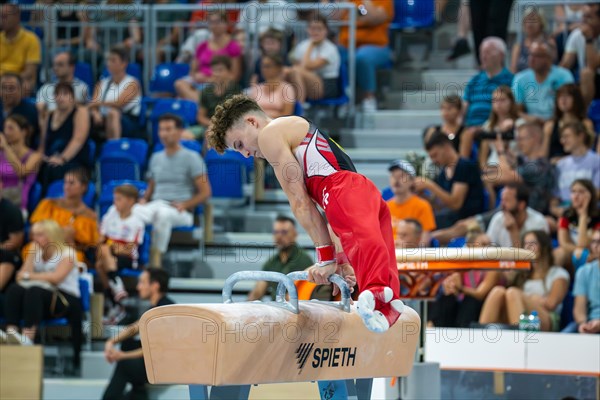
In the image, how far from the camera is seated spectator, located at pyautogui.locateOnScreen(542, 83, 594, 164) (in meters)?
8.47

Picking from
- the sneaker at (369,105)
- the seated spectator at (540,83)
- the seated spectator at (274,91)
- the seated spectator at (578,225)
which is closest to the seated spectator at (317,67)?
the seated spectator at (274,91)

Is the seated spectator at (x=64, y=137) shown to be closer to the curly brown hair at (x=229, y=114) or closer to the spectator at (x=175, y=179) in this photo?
the spectator at (x=175, y=179)

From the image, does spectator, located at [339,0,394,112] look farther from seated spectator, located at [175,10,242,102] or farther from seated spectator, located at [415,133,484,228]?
seated spectator, located at [415,133,484,228]

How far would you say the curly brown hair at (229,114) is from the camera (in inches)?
178

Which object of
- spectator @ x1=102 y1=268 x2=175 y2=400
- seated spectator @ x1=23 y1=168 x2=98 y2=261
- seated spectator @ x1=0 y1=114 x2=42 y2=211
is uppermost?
seated spectator @ x1=0 y1=114 x2=42 y2=211

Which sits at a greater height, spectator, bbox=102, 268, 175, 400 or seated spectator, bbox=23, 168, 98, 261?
seated spectator, bbox=23, 168, 98, 261

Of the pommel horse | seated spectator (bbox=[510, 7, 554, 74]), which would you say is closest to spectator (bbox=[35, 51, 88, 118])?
seated spectator (bbox=[510, 7, 554, 74])

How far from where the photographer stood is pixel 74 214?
343 inches

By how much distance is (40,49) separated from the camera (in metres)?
10.9

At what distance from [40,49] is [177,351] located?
753 cm

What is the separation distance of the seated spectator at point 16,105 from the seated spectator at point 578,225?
471 cm

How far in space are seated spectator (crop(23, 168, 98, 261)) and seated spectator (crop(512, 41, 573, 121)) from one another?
356 centimetres

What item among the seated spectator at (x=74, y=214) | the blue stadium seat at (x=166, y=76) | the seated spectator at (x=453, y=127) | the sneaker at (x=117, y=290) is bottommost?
the sneaker at (x=117, y=290)

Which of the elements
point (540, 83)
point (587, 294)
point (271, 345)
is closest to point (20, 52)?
point (540, 83)
